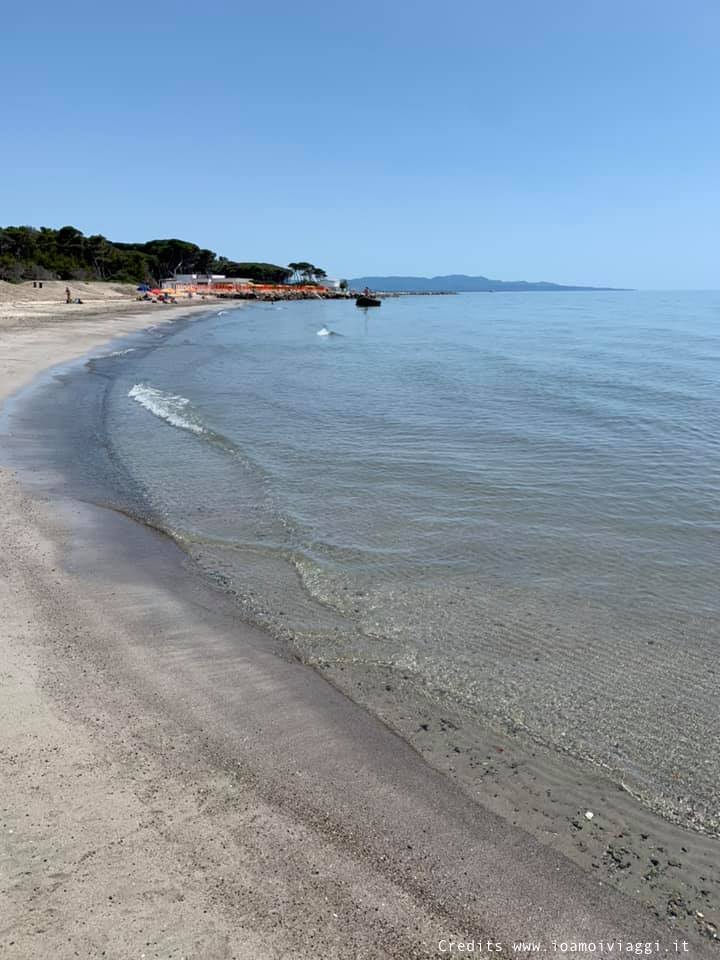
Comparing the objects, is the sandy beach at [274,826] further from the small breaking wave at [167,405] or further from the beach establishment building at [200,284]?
the beach establishment building at [200,284]

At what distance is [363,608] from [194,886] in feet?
13.1

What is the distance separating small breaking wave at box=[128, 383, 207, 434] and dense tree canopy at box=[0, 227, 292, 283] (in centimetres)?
6522

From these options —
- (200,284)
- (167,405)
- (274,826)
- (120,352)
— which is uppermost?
(200,284)

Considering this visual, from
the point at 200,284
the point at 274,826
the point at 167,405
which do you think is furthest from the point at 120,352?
the point at 200,284

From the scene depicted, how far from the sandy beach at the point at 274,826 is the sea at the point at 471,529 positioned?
66cm

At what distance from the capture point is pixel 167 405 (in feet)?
66.0

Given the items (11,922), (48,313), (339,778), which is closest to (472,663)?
A: (339,778)

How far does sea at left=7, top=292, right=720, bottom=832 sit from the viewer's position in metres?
5.86

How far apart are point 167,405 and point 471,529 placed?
12.9 metres

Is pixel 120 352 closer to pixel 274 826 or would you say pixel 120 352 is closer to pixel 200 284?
pixel 274 826

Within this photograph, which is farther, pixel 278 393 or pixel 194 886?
pixel 278 393

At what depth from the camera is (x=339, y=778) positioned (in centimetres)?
460

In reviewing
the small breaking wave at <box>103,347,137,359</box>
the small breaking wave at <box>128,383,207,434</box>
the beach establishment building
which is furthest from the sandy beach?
the beach establishment building

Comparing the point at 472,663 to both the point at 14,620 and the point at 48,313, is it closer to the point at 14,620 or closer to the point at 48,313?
the point at 14,620
